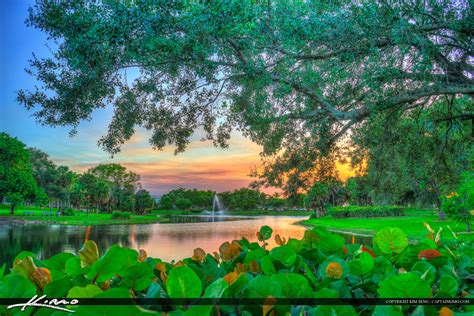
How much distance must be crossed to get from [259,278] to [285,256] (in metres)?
0.50

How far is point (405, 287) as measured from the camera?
0.82 m

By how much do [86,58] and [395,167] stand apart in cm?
1002

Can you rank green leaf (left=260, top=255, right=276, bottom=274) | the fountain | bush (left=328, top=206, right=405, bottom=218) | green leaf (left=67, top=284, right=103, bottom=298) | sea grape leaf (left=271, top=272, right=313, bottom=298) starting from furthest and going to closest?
1. the fountain
2. bush (left=328, top=206, right=405, bottom=218)
3. green leaf (left=260, top=255, right=276, bottom=274)
4. sea grape leaf (left=271, top=272, right=313, bottom=298)
5. green leaf (left=67, top=284, right=103, bottom=298)

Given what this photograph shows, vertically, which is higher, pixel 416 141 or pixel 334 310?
pixel 416 141

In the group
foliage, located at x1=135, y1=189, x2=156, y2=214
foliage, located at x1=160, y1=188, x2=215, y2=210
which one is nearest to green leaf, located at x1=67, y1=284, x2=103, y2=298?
foliage, located at x1=135, y1=189, x2=156, y2=214

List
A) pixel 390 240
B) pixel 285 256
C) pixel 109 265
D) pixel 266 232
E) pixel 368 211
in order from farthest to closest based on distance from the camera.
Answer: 1. pixel 368 211
2. pixel 266 232
3. pixel 390 240
4. pixel 285 256
5. pixel 109 265

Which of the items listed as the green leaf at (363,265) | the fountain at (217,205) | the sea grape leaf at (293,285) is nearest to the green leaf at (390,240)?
the green leaf at (363,265)

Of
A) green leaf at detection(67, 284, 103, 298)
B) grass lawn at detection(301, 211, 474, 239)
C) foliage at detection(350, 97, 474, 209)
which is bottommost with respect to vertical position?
grass lawn at detection(301, 211, 474, 239)

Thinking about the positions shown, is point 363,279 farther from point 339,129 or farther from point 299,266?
point 339,129

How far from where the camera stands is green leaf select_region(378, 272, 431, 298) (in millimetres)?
812

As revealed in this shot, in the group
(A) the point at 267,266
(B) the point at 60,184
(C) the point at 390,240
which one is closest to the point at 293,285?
(A) the point at 267,266
